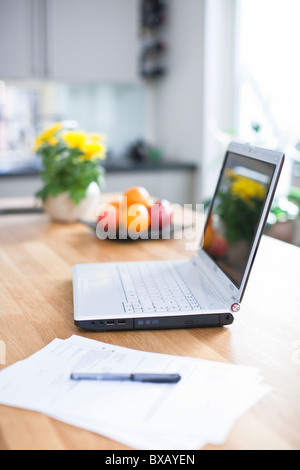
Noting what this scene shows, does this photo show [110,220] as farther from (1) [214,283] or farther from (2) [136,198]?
(1) [214,283]

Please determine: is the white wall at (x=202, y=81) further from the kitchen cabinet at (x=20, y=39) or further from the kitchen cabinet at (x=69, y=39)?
the kitchen cabinet at (x=20, y=39)

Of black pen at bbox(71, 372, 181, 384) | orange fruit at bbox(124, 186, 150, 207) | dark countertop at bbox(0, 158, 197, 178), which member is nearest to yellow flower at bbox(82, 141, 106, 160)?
orange fruit at bbox(124, 186, 150, 207)

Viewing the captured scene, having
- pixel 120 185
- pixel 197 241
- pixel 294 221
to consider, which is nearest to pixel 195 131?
pixel 120 185

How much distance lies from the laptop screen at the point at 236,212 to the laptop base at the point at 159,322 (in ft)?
0.24

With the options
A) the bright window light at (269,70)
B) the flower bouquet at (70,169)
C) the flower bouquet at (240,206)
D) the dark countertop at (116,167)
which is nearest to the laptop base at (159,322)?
the flower bouquet at (240,206)

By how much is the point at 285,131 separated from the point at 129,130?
4.60 ft

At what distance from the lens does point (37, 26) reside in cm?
338

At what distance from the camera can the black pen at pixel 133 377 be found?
0.76 m

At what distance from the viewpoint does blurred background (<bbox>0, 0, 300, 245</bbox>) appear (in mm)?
3070

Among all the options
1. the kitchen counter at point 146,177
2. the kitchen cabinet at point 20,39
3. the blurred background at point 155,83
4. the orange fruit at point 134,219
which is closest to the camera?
the orange fruit at point 134,219

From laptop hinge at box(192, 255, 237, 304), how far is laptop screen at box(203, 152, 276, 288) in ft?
0.09

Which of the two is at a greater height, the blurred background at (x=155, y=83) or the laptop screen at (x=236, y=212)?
the blurred background at (x=155, y=83)

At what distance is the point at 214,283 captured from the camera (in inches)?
43.1

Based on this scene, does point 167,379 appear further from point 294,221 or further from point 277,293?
point 294,221
